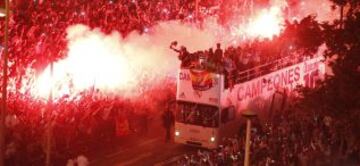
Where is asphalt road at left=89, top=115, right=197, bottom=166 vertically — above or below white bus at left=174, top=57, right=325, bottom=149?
below

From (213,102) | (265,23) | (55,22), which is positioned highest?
(265,23)

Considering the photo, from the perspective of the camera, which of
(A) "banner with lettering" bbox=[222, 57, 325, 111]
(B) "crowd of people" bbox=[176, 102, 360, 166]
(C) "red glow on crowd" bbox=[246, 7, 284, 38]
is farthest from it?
(C) "red glow on crowd" bbox=[246, 7, 284, 38]

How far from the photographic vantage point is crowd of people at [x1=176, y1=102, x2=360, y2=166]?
16.0 meters

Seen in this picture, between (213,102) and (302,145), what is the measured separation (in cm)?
376

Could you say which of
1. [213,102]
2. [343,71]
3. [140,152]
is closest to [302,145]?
[343,71]

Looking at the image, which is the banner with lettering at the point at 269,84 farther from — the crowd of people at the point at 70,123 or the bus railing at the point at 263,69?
the crowd of people at the point at 70,123

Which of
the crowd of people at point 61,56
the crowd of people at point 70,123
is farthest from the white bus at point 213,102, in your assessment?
the crowd of people at point 70,123

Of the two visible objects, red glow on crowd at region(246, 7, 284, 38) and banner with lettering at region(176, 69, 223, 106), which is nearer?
banner with lettering at region(176, 69, 223, 106)

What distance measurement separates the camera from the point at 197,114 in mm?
20531

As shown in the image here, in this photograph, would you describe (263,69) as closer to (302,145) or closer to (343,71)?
(302,145)

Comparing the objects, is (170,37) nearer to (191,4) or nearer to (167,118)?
(191,4)

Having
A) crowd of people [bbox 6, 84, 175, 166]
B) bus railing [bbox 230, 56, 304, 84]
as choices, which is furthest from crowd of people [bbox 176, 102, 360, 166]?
crowd of people [bbox 6, 84, 175, 166]

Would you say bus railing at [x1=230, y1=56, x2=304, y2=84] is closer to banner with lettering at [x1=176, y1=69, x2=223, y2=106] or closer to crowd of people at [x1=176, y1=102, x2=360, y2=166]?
banner with lettering at [x1=176, y1=69, x2=223, y2=106]

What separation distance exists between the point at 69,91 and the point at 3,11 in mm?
7657
